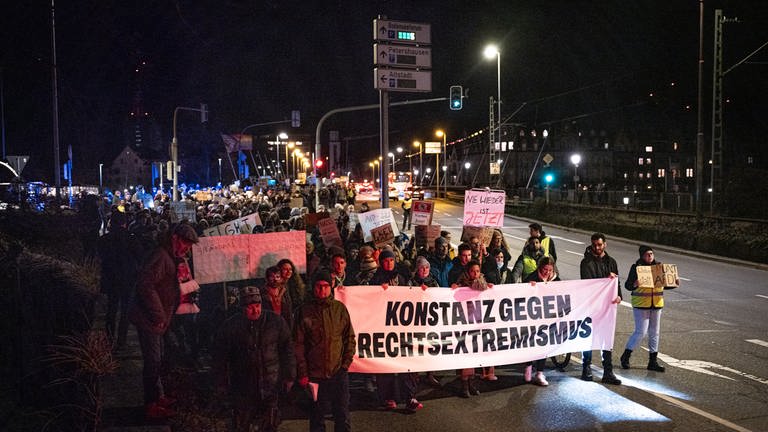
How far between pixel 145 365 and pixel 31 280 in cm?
266

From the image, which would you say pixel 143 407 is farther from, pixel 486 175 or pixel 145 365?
pixel 486 175

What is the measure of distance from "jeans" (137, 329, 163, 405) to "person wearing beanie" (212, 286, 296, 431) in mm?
1200

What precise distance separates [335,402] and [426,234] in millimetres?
8059

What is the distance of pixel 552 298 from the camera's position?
7980 millimetres

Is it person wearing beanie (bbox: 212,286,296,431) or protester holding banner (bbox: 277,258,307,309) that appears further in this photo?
protester holding banner (bbox: 277,258,307,309)

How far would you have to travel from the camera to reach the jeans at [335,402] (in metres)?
5.53

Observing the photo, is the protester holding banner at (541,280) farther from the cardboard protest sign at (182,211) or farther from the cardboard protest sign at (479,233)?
the cardboard protest sign at (182,211)

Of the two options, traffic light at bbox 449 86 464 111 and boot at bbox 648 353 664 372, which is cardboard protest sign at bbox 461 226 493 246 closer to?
boot at bbox 648 353 664 372

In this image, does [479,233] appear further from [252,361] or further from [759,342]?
[252,361]

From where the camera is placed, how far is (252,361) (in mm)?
5125

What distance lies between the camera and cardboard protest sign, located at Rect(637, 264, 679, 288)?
8320mm

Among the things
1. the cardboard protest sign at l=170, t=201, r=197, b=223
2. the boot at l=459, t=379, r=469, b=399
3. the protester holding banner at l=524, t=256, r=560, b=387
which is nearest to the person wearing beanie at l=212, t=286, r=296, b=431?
the boot at l=459, t=379, r=469, b=399

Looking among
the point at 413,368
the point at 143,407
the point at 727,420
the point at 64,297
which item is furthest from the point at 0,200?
the point at 727,420

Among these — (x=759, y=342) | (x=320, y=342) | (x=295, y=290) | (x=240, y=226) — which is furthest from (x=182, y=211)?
(x=759, y=342)
